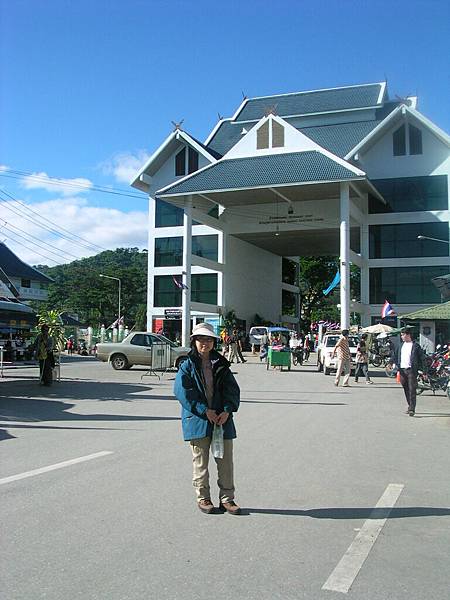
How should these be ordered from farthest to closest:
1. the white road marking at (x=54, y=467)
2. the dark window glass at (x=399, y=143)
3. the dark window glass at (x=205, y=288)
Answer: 1. the dark window glass at (x=205, y=288)
2. the dark window glass at (x=399, y=143)
3. the white road marking at (x=54, y=467)

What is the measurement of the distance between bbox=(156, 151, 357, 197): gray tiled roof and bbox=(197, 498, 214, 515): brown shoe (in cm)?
3429

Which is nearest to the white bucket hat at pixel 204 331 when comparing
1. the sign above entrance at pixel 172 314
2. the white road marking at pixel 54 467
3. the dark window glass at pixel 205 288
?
the white road marking at pixel 54 467

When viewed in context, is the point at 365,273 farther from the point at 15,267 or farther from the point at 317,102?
the point at 15,267

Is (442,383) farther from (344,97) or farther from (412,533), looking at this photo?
(344,97)

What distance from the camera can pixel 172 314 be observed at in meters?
52.8

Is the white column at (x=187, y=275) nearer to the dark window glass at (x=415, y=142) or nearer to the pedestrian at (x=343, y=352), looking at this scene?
the dark window glass at (x=415, y=142)

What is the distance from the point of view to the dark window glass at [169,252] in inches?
2092

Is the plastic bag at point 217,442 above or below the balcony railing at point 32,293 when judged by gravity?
below

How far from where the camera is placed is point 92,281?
294 ft

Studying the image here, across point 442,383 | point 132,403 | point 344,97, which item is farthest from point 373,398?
point 344,97

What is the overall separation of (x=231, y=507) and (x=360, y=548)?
1.30m

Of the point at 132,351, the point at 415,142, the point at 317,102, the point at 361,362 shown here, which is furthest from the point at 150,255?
the point at 361,362

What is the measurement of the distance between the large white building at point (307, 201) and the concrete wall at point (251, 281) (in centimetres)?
18

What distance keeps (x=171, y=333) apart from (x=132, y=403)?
37995 millimetres
